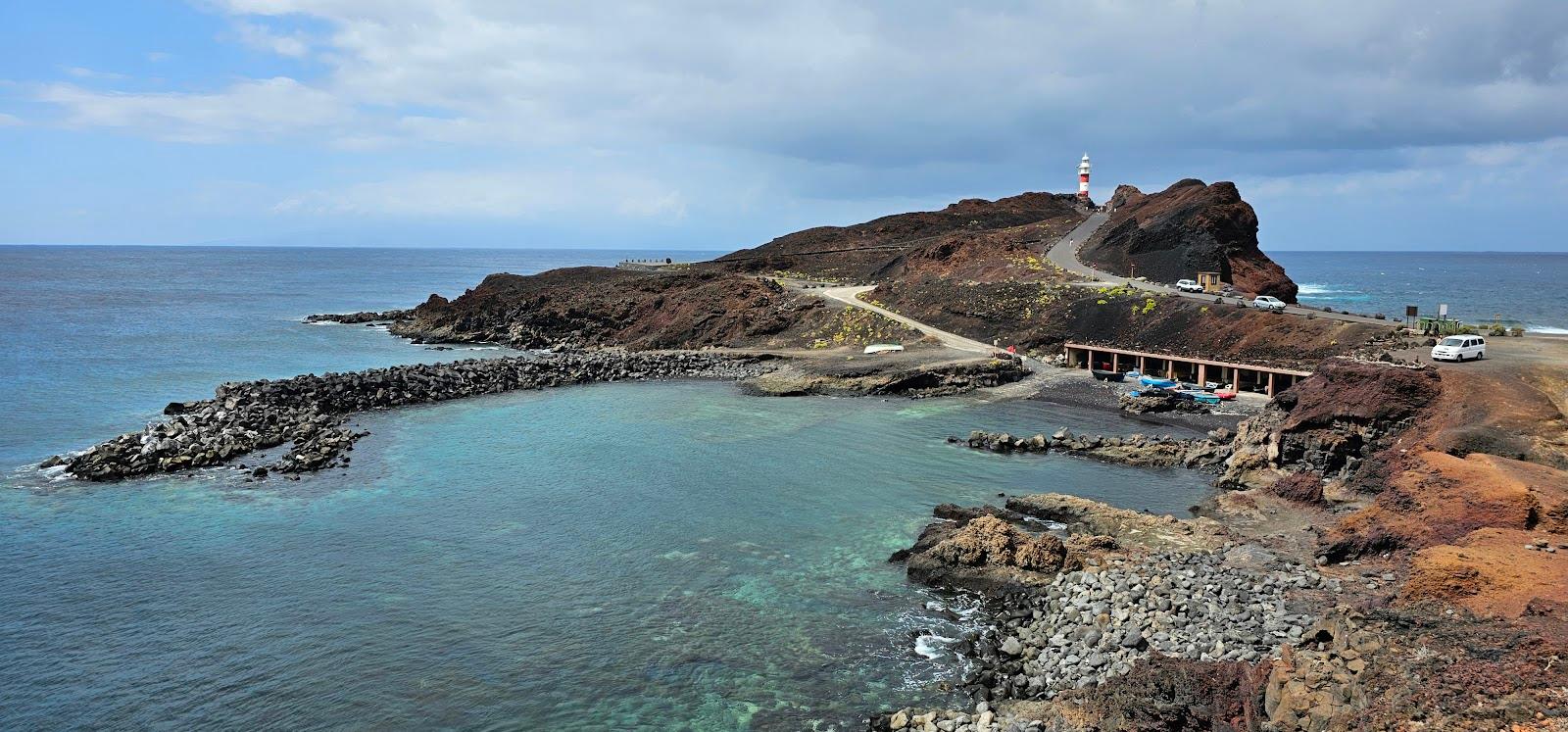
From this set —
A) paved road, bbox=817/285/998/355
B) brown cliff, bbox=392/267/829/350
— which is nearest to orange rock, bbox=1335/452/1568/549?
paved road, bbox=817/285/998/355

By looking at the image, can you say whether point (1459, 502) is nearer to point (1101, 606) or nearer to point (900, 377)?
point (1101, 606)

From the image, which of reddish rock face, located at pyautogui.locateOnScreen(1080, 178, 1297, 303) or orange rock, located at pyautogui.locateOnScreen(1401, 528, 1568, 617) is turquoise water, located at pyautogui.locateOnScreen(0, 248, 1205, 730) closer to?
orange rock, located at pyautogui.locateOnScreen(1401, 528, 1568, 617)

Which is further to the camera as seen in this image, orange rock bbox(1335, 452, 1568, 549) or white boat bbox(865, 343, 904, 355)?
white boat bbox(865, 343, 904, 355)

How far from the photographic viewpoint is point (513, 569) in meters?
24.9

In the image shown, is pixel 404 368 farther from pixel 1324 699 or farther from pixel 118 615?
pixel 1324 699

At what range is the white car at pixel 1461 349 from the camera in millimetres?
35844

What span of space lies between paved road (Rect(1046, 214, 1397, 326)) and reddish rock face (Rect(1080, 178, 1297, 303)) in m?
2.10

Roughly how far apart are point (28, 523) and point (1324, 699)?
3618cm

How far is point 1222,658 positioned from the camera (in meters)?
16.7

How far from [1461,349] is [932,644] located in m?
29.8

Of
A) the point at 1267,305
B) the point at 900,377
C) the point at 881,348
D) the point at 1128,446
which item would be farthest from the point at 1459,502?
the point at 881,348

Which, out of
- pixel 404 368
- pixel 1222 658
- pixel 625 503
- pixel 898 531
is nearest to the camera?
pixel 1222 658

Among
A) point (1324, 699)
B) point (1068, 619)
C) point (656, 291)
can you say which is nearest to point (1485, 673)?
point (1324, 699)

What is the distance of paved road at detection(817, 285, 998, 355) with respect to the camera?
61784mm
